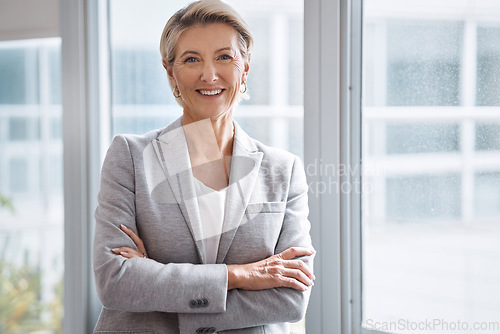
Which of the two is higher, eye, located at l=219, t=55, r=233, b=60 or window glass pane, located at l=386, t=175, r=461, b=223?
eye, located at l=219, t=55, r=233, b=60

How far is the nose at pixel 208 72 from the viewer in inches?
66.4

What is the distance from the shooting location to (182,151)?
1.76 m

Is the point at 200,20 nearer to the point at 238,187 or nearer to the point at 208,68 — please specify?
the point at 208,68

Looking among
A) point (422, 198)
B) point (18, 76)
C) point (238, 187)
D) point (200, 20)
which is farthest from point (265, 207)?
point (18, 76)

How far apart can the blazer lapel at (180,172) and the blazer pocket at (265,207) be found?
18 centimetres

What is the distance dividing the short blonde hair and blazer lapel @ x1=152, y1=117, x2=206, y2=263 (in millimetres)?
259

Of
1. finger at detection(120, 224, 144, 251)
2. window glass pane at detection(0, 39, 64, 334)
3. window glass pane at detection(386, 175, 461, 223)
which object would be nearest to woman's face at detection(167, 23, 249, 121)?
finger at detection(120, 224, 144, 251)

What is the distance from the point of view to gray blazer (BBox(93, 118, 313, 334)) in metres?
1.54

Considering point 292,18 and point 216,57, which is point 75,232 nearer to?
point 216,57

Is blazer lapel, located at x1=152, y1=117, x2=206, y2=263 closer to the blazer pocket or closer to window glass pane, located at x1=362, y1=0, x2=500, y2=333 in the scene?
the blazer pocket

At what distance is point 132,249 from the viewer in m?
1.62

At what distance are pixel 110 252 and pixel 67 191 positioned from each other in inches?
33.9

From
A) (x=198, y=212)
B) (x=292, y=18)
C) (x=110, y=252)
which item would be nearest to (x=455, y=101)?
(x=292, y=18)

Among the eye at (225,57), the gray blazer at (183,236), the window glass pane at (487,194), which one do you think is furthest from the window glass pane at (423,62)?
the eye at (225,57)
